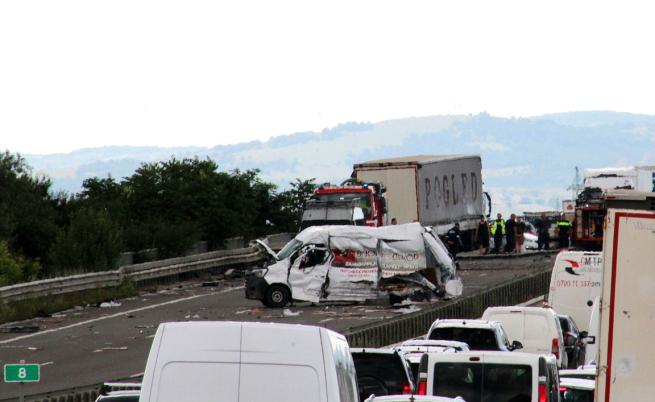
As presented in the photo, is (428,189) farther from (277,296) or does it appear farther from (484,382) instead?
(484,382)

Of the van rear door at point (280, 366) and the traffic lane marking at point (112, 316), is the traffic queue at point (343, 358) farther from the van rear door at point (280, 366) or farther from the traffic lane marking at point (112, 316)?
the traffic lane marking at point (112, 316)

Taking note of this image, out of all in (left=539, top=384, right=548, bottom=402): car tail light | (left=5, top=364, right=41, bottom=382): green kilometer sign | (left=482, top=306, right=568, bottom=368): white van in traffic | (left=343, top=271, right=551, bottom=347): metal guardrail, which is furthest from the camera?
(left=343, top=271, right=551, bottom=347): metal guardrail

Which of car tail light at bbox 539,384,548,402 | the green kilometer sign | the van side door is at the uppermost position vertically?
the green kilometer sign

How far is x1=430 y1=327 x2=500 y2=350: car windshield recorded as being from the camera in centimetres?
2384

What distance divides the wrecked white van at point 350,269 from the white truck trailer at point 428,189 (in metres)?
17.5

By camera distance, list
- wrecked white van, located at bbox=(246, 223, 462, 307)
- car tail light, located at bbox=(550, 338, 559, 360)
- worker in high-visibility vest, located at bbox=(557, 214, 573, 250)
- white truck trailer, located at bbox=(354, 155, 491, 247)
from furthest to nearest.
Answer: worker in high-visibility vest, located at bbox=(557, 214, 573, 250) → white truck trailer, located at bbox=(354, 155, 491, 247) → wrecked white van, located at bbox=(246, 223, 462, 307) → car tail light, located at bbox=(550, 338, 559, 360)

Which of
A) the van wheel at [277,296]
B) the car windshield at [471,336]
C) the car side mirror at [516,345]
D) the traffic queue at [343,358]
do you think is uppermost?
the traffic queue at [343,358]

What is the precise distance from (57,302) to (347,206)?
47.4ft

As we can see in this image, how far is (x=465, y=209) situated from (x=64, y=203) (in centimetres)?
1922

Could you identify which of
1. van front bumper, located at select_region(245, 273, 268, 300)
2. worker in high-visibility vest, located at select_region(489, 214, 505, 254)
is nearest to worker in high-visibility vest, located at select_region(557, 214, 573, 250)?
worker in high-visibility vest, located at select_region(489, 214, 505, 254)

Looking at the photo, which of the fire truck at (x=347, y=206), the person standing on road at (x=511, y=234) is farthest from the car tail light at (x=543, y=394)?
the person standing on road at (x=511, y=234)

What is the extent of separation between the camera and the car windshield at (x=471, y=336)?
2384 centimetres

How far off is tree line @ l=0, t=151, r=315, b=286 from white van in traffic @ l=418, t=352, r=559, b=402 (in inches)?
1032

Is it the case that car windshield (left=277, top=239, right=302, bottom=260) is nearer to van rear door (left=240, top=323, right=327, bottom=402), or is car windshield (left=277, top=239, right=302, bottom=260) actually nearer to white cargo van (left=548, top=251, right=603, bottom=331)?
white cargo van (left=548, top=251, right=603, bottom=331)
